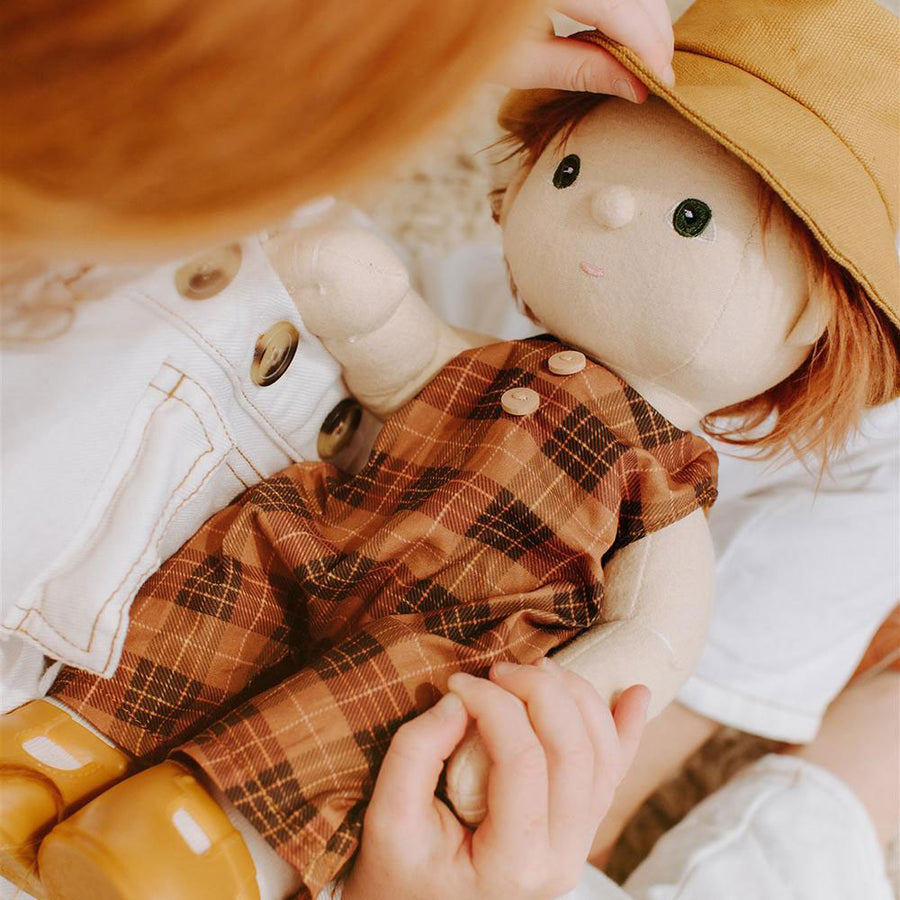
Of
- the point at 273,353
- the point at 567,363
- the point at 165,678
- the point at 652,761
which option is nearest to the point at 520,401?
the point at 567,363

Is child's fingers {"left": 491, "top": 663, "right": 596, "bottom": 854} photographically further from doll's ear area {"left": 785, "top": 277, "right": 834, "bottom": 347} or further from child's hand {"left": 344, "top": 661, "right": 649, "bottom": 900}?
doll's ear area {"left": 785, "top": 277, "right": 834, "bottom": 347}

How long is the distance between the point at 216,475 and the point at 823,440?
0.37 meters

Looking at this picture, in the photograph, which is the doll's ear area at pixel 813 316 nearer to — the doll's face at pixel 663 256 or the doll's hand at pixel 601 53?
the doll's face at pixel 663 256

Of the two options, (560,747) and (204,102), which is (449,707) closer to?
(560,747)

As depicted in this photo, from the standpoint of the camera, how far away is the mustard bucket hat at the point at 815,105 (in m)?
0.42

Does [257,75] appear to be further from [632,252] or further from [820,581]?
[820,581]

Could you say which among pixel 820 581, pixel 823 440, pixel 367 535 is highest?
pixel 367 535

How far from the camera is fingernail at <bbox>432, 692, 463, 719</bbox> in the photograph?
Result: 414 millimetres

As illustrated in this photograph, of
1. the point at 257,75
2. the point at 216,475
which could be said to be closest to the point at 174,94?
the point at 257,75

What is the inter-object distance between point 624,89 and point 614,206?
0.20 ft

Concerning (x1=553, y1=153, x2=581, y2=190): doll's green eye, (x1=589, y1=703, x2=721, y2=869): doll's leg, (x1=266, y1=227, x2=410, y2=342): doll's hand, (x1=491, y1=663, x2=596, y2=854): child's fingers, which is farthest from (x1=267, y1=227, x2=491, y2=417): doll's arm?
(x1=589, y1=703, x2=721, y2=869): doll's leg

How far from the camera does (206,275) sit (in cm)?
45

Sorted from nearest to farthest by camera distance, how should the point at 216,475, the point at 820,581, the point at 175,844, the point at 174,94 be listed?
the point at 174,94 → the point at 175,844 → the point at 216,475 → the point at 820,581

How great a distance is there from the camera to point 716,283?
46 cm
